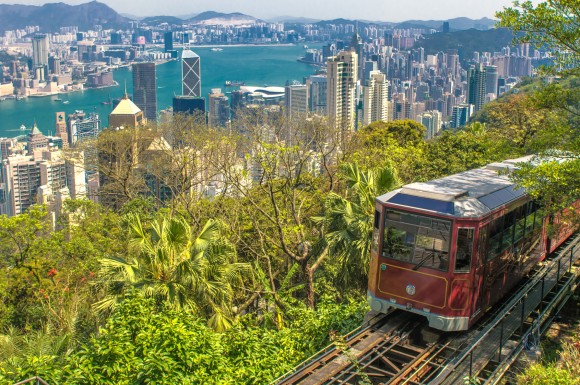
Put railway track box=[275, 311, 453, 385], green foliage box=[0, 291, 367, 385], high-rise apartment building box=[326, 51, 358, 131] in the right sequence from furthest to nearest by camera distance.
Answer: high-rise apartment building box=[326, 51, 358, 131] → railway track box=[275, 311, 453, 385] → green foliage box=[0, 291, 367, 385]

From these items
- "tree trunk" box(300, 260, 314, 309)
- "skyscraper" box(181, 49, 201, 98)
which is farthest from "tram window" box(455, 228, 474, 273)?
"skyscraper" box(181, 49, 201, 98)

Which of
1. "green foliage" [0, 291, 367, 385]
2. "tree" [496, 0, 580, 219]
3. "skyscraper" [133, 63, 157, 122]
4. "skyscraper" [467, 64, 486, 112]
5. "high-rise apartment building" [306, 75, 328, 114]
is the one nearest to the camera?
"green foliage" [0, 291, 367, 385]

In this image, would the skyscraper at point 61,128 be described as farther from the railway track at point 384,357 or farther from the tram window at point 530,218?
the railway track at point 384,357

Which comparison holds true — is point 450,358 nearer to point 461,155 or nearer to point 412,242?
point 412,242

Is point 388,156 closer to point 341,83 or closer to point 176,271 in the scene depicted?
point 176,271

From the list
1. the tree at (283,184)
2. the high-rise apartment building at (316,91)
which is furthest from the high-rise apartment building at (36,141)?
the tree at (283,184)

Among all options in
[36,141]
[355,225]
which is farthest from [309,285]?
[36,141]

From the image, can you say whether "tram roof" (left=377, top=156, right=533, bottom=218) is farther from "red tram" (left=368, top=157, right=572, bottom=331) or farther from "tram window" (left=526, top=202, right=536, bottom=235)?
"tram window" (left=526, top=202, right=536, bottom=235)
